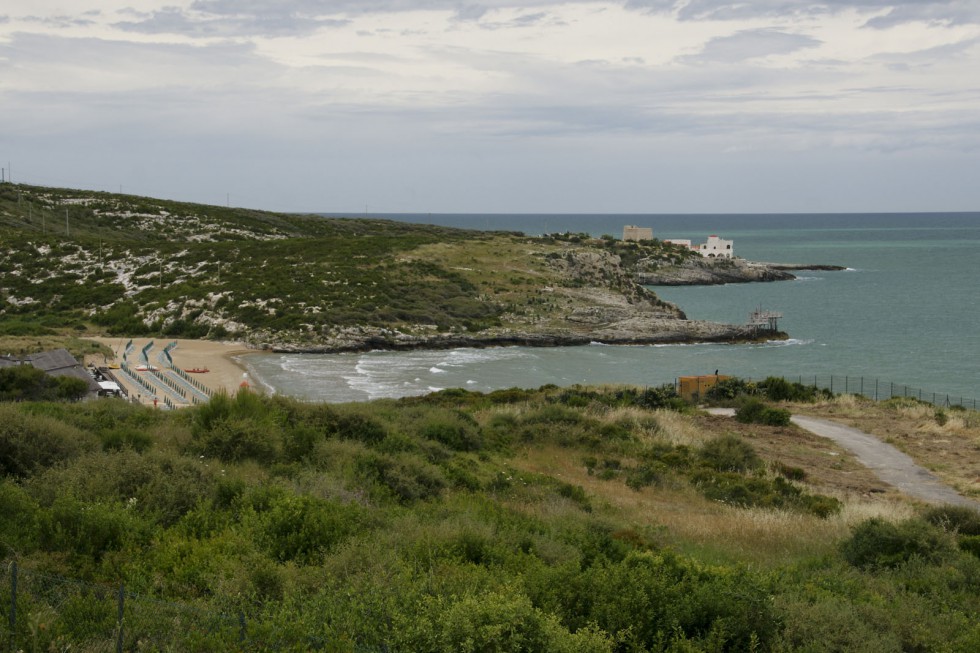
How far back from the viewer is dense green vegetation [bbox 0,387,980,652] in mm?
7125

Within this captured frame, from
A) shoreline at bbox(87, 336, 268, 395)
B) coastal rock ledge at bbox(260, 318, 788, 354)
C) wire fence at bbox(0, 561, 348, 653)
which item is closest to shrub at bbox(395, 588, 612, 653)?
wire fence at bbox(0, 561, 348, 653)

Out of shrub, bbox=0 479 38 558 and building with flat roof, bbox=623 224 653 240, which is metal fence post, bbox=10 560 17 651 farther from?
building with flat roof, bbox=623 224 653 240

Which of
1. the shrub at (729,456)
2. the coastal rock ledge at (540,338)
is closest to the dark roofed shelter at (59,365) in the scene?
the coastal rock ledge at (540,338)

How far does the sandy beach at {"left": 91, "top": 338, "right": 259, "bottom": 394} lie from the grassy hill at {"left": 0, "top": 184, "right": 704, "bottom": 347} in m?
2.17

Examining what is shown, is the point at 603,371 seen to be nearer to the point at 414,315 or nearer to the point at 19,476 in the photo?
the point at 414,315

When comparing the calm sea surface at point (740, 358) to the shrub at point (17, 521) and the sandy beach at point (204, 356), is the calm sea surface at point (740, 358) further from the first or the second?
the shrub at point (17, 521)

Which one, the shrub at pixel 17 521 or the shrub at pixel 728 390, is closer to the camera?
the shrub at pixel 17 521

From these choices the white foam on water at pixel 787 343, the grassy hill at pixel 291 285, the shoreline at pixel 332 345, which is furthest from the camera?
the white foam on water at pixel 787 343

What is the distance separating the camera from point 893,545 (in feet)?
38.7

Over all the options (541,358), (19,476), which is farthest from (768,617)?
(541,358)

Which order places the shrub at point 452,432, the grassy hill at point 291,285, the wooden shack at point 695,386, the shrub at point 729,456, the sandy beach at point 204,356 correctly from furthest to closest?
1. the grassy hill at point 291,285
2. the sandy beach at point 204,356
3. the wooden shack at point 695,386
4. the shrub at point 729,456
5. the shrub at point 452,432

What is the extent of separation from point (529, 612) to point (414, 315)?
174 ft

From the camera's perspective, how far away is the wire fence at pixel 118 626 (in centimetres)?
655

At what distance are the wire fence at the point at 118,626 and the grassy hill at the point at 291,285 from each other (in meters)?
46.6
